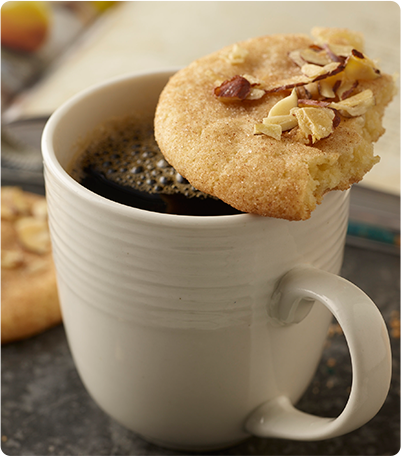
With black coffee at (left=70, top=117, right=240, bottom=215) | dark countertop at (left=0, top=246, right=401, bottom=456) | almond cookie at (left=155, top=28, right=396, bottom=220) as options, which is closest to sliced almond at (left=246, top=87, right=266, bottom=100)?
almond cookie at (left=155, top=28, right=396, bottom=220)

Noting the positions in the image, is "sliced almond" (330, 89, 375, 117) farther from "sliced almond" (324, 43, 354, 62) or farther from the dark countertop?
the dark countertop

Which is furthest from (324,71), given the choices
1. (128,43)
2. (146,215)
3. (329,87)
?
(128,43)

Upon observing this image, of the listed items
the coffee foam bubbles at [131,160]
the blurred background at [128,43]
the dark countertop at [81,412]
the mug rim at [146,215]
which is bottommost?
the dark countertop at [81,412]

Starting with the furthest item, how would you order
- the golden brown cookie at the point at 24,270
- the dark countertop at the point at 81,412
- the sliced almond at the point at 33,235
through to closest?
1. the sliced almond at the point at 33,235
2. the golden brown cookie at the point at 24,270
3. the dark countertop at the point at 81,412

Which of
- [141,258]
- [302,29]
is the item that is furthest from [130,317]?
[302,29]

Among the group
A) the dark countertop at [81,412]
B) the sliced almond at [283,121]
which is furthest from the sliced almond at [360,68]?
the dark countertop at [81,412]

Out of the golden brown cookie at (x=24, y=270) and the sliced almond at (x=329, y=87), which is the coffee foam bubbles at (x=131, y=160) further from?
the golden brown cookie at (x=24, y=270)

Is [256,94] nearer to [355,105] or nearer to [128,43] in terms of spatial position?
[355,105]
